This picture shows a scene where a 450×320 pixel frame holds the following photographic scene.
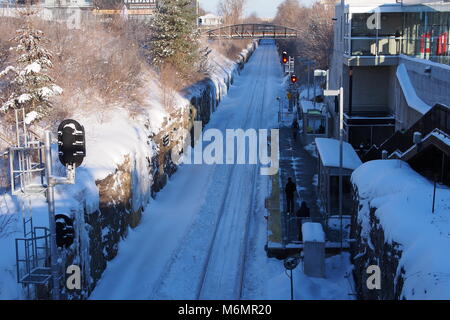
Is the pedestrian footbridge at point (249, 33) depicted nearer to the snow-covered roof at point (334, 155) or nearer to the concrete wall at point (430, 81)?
the concrete wall at point (430, 81)

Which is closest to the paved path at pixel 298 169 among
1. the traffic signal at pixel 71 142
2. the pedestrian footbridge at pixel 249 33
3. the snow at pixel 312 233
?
the snow at pixel 312 233

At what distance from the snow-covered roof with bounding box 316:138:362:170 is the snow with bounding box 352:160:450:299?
10.5 ft

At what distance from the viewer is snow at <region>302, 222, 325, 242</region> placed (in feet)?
46.0

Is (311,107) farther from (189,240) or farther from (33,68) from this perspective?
(33,68)

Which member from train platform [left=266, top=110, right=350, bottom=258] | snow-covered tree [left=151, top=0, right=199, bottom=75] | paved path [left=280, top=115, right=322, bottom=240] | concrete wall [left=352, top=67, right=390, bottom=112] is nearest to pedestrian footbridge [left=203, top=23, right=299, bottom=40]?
snow-covered tree [left=151, top=0, right=199, bottom=75]

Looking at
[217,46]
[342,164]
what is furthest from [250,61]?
[342,164]

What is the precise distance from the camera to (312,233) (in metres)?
14.3

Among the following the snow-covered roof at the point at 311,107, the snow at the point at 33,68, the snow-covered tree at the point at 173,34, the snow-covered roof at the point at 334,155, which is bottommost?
the snow-covered roof at the point at 334,155

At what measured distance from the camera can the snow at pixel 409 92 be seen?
749 inches

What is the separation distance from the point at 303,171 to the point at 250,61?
63.4m

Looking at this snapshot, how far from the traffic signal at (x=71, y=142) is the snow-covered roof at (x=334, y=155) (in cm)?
988

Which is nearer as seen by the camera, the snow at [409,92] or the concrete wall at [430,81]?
the concrete wall at [430,81]

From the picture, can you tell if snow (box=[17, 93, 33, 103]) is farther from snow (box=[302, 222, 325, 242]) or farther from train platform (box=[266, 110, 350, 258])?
snow (box=[302, 222, 325, 242])
